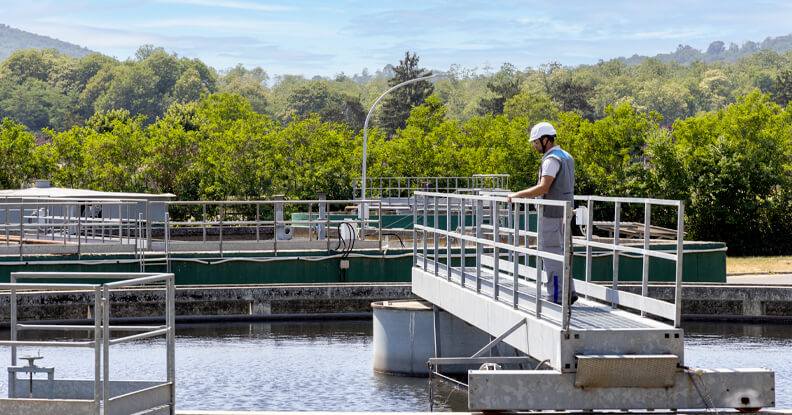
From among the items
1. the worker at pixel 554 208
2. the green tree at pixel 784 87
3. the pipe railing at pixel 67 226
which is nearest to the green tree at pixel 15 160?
the pipe railing at pixel 67 226

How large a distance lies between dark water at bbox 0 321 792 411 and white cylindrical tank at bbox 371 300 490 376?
0.28 metres

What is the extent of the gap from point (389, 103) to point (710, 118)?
71856 mm

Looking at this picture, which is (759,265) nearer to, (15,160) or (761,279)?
(761,279)

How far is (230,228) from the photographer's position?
3456cm

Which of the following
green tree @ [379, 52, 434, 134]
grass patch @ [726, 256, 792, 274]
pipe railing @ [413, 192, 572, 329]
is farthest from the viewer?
green tree @ [379, 52, 434, 134]

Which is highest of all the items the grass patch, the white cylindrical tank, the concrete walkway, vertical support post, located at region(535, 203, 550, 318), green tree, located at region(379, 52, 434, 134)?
green tree, located at region(379, 52, 434, 134)

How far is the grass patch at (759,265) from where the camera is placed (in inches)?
1405

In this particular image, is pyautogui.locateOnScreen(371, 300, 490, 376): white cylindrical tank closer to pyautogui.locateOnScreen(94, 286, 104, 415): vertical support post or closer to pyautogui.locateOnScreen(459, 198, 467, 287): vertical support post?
pyautogui.locateOnScreen(459, 198, 467, 287): vertical support post

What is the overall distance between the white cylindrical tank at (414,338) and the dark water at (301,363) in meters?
0.28

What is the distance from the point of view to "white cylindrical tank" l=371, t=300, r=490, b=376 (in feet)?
48.8

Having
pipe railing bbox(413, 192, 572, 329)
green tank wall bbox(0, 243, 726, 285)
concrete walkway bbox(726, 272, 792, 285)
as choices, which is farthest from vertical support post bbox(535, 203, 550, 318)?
concrete walkway bbox(726, 272, 792, 285)

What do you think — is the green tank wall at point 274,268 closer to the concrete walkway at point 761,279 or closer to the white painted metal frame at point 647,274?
the concrete walkway at point 761,279

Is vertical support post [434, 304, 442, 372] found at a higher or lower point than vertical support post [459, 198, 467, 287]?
lower

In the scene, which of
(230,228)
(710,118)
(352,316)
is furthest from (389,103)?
(352,316)
